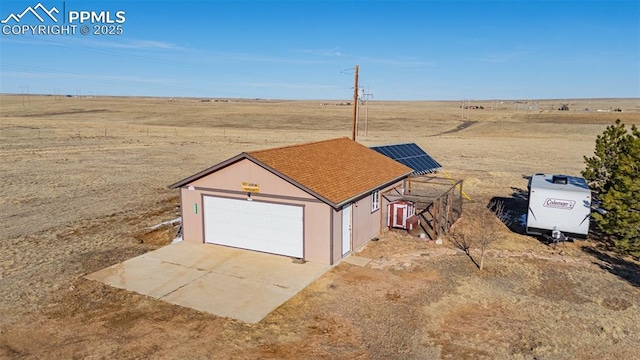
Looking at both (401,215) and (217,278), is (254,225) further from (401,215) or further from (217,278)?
(401,215)

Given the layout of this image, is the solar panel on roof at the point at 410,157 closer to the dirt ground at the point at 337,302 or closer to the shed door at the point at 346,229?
the dirt ground at the point at 337,302

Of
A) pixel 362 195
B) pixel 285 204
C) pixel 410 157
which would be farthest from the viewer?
pixel 410 157

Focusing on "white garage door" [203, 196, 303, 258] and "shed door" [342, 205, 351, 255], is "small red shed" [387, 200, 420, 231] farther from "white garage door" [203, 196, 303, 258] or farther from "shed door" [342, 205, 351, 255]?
"white garage door" [203, 196, 303, 258]

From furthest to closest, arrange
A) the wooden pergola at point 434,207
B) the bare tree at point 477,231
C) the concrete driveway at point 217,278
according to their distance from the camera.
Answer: the wooden pergola at point 434,207 → the bare tree at point 477,231 → the concrete driveway at point 217,278

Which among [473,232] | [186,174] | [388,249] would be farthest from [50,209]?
[473,232]

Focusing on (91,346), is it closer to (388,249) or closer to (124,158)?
(388,249)

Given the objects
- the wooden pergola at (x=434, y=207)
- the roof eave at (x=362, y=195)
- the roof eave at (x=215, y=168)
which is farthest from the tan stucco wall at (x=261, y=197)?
the wooden pergola at (x=434, y=207)

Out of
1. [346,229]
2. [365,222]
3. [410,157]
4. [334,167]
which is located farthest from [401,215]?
[410,157]
